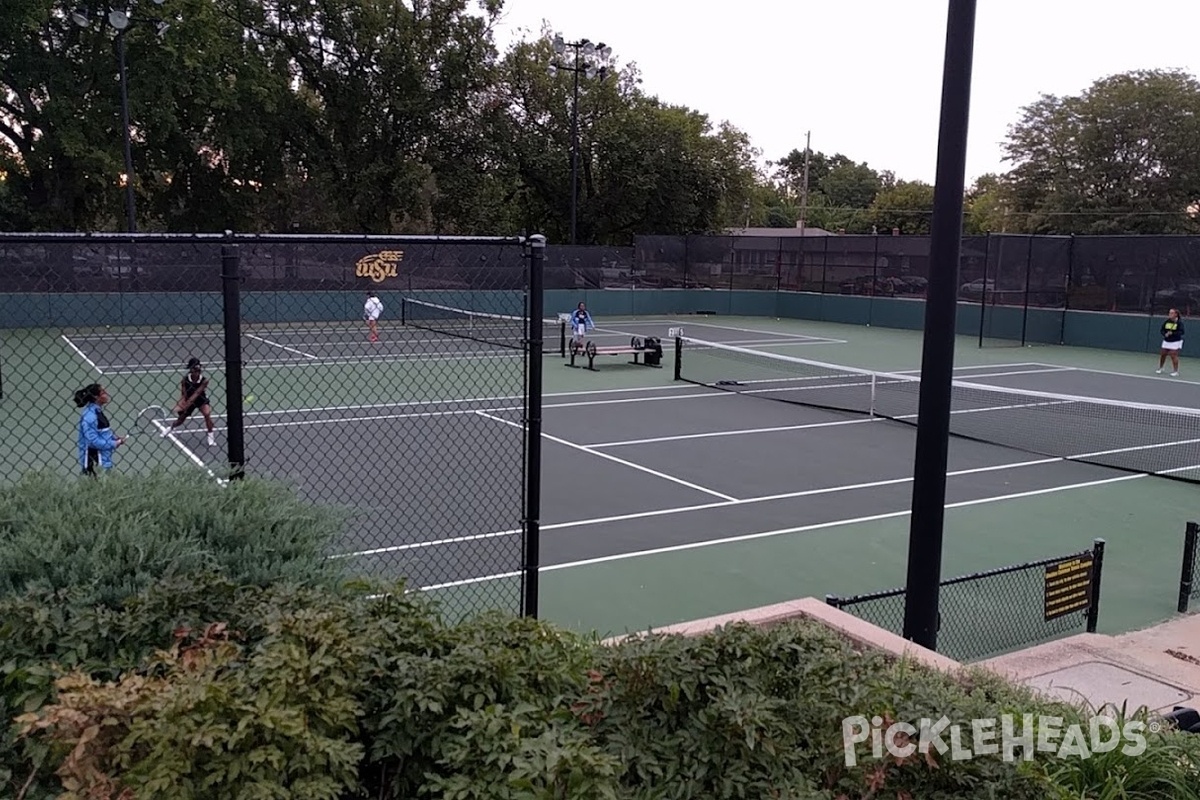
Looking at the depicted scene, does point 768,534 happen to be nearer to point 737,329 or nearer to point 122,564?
point 122,564

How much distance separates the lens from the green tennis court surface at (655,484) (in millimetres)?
9305

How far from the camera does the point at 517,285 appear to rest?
33.7m

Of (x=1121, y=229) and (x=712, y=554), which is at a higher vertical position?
(x=1121, y=229)

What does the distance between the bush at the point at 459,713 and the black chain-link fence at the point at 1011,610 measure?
13.3 feet

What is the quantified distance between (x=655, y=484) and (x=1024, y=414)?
9.00 metres

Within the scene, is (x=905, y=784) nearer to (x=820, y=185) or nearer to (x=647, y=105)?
(x=647, y=105)

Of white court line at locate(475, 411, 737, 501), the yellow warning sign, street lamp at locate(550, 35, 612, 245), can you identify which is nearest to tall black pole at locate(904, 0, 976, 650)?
Result: the yellow warning sign

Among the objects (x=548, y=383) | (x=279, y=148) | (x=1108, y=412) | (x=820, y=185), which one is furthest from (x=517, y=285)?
(x=820, y=185)

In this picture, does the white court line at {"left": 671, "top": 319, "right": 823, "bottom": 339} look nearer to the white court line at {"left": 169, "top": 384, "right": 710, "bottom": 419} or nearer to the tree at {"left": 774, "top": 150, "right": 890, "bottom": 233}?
the white court line at {"left": 169, "top": 384, "right": 710, "bottom": 419}

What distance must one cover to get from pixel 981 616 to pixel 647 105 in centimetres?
4624

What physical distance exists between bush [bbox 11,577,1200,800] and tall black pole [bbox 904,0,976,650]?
1.68m

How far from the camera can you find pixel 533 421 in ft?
16.8

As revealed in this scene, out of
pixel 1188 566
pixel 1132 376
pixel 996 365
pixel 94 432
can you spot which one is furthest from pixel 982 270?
pixel 94 432

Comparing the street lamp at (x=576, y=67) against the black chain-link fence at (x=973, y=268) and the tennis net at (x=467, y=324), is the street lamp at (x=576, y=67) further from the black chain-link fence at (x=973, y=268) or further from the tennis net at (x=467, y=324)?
the tennis net at (x=467, y=324)
